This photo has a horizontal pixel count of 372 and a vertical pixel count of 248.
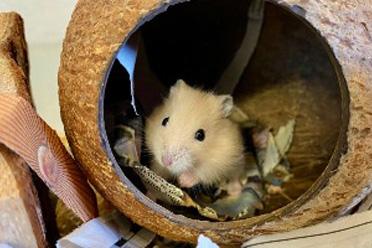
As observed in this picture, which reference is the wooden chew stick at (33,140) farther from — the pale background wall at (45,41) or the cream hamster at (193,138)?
the pale background wall at (45,41)

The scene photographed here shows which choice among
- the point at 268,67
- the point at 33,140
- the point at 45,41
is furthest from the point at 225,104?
the point at 45,41

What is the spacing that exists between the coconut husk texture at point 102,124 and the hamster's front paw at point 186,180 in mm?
199

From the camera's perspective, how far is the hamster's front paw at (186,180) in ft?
4.98

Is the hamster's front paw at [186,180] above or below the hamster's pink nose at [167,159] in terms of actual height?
below

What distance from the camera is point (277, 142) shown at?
5.88ft

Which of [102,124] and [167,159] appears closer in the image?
[102,124]

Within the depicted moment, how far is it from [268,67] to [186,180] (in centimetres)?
55

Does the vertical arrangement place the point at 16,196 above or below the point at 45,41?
below

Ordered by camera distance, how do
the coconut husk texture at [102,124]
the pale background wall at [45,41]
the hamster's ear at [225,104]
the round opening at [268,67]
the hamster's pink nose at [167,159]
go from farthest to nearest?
the pale background wall at [45,41], the round opening at [268,67], the hamster's ear at [225,104], the hamster's pink nose at [167,159], the coconut husk texture at [102,124]

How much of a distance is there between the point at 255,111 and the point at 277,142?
0.15 meters

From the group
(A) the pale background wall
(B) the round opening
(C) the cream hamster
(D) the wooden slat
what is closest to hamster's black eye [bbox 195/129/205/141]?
(C) the cream hamster

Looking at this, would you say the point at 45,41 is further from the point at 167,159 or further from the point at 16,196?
the point at 16,196

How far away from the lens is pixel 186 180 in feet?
4.99

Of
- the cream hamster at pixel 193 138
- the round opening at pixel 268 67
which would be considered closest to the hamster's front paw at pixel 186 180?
the cream hamster at pixel 193 138
